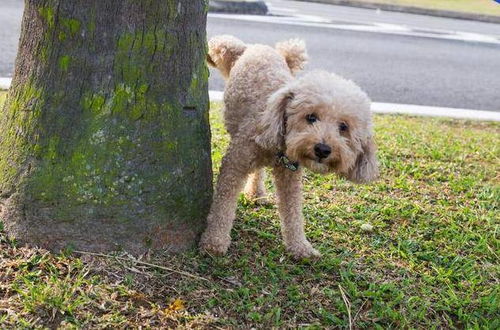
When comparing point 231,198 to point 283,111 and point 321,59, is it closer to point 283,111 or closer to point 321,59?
point 283,111

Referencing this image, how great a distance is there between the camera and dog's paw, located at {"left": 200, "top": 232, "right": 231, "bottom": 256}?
3.17 m

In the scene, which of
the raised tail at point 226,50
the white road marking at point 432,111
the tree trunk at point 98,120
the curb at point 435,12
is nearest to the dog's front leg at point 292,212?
the tree trunk at point 98,120

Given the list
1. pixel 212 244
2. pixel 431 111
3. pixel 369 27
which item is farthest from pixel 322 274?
pixel 369 27

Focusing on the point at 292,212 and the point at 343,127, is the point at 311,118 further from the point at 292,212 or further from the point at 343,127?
the point at 292,212

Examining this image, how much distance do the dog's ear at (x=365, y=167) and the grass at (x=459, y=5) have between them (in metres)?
13.9

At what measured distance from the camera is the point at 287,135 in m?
3.04

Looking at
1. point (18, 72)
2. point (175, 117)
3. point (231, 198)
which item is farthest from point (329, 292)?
point (18, 72)

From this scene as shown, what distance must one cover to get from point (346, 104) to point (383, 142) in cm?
240

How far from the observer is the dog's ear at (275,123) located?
3.04 meters

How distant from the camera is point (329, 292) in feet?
10.0

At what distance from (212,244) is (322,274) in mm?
611

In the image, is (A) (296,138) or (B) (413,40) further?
(B) (413,40)

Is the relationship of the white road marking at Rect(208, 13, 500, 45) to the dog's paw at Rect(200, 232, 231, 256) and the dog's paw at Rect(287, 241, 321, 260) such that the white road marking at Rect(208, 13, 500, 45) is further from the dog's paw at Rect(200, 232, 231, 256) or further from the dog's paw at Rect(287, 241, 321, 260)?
the dog's paw at Rect(200, 232, 231, 256)

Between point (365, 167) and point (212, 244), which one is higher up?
point (365, 167)
